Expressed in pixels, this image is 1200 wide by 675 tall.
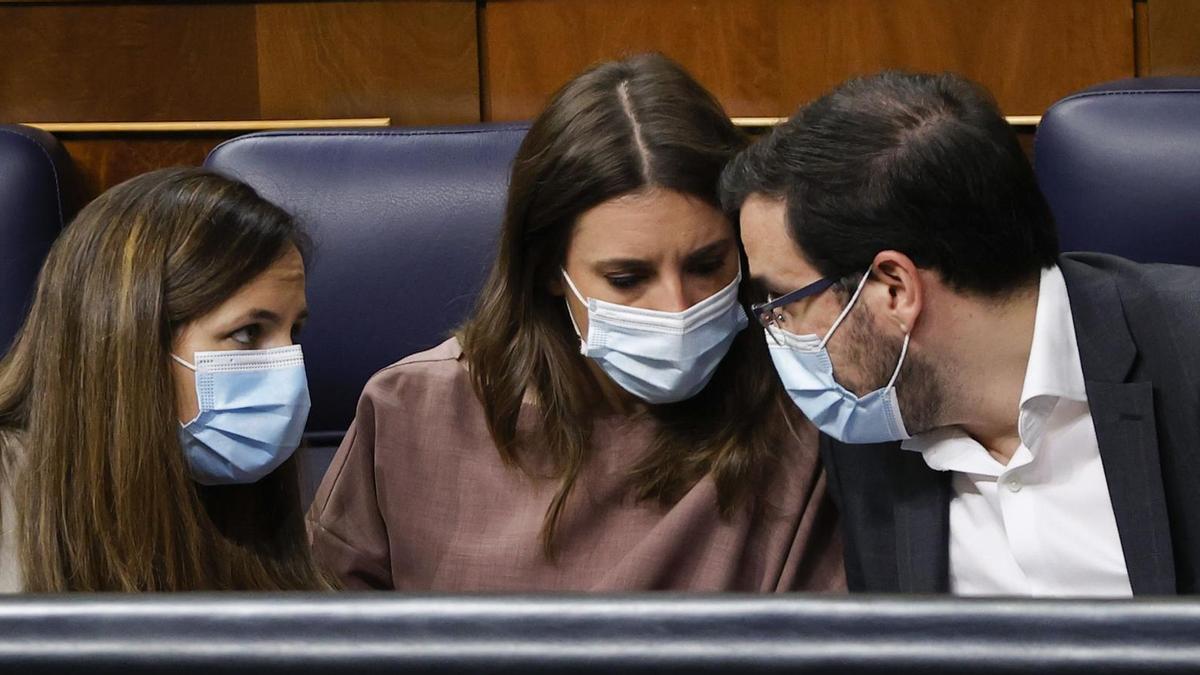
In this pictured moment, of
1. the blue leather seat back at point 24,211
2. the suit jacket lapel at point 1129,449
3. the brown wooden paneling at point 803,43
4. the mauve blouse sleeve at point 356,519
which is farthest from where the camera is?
Result: the brown wooden paneling at point 803,43

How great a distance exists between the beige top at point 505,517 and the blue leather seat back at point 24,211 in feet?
1.81

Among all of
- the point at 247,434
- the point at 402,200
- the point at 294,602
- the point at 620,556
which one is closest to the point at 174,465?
the point at 247,434

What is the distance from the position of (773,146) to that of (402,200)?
665 millimetres

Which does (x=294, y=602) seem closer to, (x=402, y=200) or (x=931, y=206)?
(x=931, y=206)

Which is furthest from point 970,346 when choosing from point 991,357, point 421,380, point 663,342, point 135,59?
point 135,59

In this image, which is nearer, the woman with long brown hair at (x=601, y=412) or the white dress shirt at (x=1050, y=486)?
the white dress shirt at (x=1050, y=486)

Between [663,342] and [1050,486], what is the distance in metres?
0.43

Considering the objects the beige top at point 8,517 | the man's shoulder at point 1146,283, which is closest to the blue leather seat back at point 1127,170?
the man's shoulder at point 1146,283

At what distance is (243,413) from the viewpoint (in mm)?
1449

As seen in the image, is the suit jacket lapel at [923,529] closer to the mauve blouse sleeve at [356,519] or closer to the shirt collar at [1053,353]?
the shirt collar at [1053,353]

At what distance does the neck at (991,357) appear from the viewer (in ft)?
4.50

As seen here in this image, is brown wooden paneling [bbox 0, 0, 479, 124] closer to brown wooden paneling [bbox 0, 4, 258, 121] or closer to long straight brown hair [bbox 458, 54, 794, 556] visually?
brown wooden paneling [bbox 0, 4, 258, 121]

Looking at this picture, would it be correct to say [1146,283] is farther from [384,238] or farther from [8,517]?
[8,517]

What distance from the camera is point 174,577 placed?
1.36 metres
